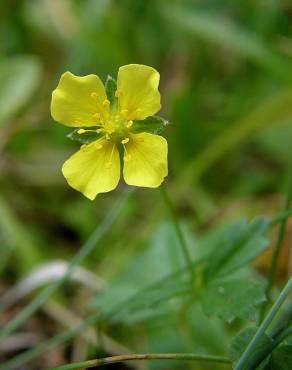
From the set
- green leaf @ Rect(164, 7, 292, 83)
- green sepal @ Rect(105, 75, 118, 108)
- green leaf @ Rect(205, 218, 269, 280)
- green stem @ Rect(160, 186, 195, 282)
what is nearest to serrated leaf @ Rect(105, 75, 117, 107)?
green sepal @ Rect(105, 75, 118, 108)

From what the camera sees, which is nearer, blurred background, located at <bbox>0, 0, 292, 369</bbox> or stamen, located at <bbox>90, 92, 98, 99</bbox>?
stamen, located at <bbox>90, 92, 98, 99</bbox>

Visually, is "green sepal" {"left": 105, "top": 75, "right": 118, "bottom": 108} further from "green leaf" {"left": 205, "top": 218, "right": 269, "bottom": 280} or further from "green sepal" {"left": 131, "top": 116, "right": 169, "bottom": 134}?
"green leaf" {"left": 205, "top": 218, "right": 269, "bottom": 280}

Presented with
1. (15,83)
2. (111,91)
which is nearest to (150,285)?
(111,91)

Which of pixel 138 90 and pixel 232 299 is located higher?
pixel 138 90

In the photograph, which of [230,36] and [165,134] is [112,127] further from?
[230,36]

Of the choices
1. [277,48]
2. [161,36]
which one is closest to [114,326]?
[277,48]
